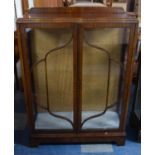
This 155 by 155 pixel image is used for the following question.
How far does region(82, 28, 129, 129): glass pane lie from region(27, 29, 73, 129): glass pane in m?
0.09

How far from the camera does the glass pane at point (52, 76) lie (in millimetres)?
1208

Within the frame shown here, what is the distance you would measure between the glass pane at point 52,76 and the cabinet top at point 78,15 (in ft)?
0.23

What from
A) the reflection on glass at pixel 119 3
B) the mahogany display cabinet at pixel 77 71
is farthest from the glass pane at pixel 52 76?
the reflection on glass at pixel 119 3

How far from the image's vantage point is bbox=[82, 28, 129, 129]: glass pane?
121cm

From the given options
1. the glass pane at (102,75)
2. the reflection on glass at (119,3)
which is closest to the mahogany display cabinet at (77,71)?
the glass pane at (102,75)

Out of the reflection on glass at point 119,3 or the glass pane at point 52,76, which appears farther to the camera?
the reflection on glass at point 119,3

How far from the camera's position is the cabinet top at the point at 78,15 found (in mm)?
1122

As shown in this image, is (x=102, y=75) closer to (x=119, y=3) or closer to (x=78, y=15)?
(x=78, y=15)

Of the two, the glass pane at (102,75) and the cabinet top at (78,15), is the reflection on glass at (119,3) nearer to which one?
the cabinet top at (78,15)

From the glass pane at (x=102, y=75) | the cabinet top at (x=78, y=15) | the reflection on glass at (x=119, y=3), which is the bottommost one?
Result: the glass pane at (x=102, y=75)

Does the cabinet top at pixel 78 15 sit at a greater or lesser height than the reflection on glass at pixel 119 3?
lesser

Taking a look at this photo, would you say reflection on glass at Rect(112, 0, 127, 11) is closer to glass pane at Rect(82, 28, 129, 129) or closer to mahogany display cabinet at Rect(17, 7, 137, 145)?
mahogany display cabinet at Rect(17, 7, 137, 145)

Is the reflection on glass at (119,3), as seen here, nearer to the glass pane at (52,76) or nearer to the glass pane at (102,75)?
the glass pane at (102,75)

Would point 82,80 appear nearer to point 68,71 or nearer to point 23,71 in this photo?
point 68,71
